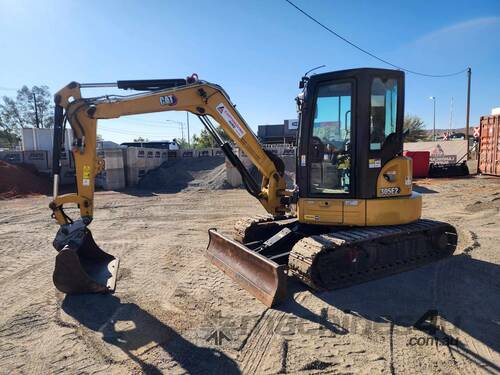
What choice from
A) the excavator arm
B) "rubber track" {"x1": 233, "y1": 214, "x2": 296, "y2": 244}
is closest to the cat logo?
the excavator arm

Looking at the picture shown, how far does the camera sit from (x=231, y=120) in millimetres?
5938

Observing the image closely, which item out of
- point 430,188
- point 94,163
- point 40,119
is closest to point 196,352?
point 94,163

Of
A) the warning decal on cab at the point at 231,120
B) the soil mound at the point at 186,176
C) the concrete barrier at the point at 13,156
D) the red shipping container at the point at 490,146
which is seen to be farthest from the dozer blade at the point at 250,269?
the concrete barrier at the point at 13,156

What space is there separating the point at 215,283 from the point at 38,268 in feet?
10.1

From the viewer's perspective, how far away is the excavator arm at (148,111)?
16.6ft

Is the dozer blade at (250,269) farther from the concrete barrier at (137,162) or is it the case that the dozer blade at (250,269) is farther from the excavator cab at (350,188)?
the concrete barrier at (137,162)

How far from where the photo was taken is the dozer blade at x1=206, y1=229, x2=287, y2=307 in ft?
14.4

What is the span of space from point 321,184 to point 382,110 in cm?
135

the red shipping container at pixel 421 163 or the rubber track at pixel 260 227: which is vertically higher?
the red shipping container at pixel 421 163

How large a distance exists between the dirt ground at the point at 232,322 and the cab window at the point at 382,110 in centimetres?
202

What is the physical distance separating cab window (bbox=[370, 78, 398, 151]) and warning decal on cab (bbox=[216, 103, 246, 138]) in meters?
2.04

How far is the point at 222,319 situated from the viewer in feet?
13.5

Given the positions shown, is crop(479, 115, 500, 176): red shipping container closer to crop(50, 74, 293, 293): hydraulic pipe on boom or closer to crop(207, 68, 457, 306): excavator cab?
crop(207, 68, 457, 306): excavator cab

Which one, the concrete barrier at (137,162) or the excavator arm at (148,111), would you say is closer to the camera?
the excavator arm at (148,111)
